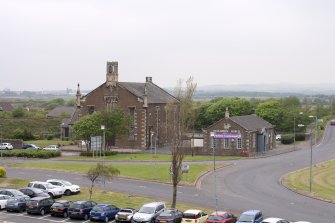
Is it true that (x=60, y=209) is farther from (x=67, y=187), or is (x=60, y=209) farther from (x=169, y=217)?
(x=67, y=187)

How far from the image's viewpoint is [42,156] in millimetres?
87875

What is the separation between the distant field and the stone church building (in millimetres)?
33471

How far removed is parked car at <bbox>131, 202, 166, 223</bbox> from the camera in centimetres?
4181

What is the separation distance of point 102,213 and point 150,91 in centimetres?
6865

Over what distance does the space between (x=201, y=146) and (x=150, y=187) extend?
1404 inches

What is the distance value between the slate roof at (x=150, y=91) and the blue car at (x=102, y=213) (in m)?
59.3

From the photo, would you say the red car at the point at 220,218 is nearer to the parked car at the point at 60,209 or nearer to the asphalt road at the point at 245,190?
the asphalt road at the point at 245,190

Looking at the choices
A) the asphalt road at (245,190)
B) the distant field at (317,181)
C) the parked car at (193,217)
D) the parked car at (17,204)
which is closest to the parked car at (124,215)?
the parked car at (193,217)

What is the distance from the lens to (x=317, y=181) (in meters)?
67.6

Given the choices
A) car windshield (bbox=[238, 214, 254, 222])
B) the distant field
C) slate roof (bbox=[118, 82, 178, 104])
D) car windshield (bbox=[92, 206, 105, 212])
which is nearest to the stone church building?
slate roof (bbox=[118, 82, 178, 104])

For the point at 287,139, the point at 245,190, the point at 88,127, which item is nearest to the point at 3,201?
the point at 245,190

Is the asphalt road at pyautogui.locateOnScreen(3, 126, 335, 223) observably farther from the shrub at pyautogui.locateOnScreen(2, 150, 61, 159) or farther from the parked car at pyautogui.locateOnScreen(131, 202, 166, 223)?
the shrub at pyautogui.locateOnScreen(2, 150, 61, 159)

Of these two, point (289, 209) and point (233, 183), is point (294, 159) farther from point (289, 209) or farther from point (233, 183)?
point (289, 209)

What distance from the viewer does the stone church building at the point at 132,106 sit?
103 m
